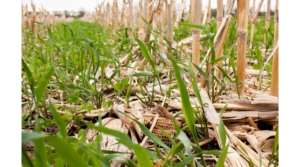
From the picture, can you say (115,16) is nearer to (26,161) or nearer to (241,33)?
(241,33)

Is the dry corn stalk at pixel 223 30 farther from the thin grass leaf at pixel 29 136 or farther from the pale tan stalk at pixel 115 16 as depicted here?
the pale tan stalk at pixel 115 16

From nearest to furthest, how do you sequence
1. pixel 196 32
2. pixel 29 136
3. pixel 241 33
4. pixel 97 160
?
1. pixel 29 136
2. pixel 97 160
3. pixel 241 33
4. pixel 196 32

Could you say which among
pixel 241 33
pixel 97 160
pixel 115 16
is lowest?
pixel 97 160

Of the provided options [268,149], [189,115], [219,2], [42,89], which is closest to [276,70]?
[268,149]

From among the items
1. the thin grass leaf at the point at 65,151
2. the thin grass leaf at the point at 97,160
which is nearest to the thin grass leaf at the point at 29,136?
the thin grass leaf at the point at 65,151

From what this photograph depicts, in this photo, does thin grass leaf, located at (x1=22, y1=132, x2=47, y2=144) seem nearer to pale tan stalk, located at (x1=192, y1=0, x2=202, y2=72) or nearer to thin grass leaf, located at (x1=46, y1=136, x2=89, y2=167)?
thin grass leaf, located at (x1=46, y1=136, x2=89, y2=167)

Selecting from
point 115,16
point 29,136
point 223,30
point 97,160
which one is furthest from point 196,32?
point 115,16

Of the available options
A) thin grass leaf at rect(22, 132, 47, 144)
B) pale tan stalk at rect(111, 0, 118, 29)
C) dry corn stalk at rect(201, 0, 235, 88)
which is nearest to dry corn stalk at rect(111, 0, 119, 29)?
pale tan stalk at rect(111, 0, 118, 29)

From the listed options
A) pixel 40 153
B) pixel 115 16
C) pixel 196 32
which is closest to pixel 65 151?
pixel 40 153

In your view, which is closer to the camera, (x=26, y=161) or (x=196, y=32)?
(x=26, y=161)

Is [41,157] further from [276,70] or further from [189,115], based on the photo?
[276,70]

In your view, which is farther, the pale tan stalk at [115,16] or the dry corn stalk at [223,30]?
the pale tan stalk at [115,16]

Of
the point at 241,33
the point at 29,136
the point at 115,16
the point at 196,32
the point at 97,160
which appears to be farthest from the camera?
the point at 115,16

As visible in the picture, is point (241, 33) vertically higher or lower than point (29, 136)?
higher
